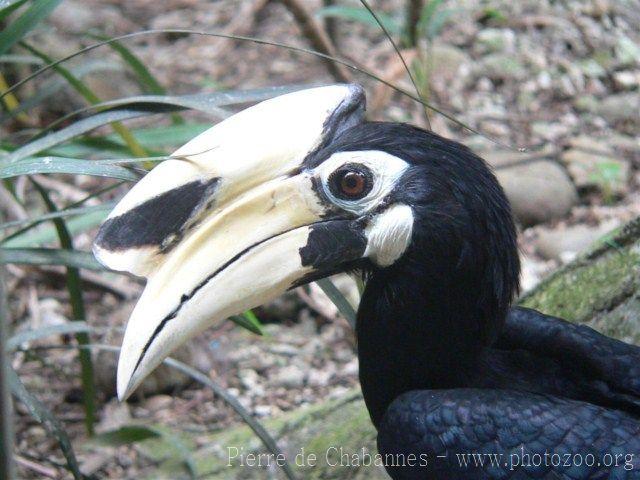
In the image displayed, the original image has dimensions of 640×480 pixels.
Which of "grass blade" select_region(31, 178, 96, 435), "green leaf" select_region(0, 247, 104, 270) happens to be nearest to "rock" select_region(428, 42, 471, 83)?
"grass blade" select_region(31, 178, 96, 435)

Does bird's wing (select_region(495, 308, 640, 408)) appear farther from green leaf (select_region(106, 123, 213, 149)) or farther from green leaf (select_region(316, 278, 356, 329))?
green leaf (select_region(106, 123, 213, 149))

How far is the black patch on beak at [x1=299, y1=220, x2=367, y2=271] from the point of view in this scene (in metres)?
1.86

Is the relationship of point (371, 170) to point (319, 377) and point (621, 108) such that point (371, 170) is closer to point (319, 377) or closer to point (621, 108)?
point (319, 377)

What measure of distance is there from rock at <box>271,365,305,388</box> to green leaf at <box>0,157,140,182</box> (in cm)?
156

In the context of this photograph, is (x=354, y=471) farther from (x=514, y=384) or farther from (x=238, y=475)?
(x=514, y=384)

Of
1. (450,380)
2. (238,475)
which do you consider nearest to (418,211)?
(450,380)

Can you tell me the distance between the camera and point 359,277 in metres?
2.06

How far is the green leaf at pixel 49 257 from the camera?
2223 millimetres

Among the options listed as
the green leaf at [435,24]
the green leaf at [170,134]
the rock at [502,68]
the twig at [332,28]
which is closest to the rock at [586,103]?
the rock at [502,68]

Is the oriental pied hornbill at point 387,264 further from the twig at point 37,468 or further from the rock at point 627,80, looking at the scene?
the rock at point 627,80

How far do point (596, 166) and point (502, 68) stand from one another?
108cm

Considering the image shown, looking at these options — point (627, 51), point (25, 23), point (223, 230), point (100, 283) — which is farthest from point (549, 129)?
point (223, 230)

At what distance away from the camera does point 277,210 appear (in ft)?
6.02

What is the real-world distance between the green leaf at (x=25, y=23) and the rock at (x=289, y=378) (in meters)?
1.63
